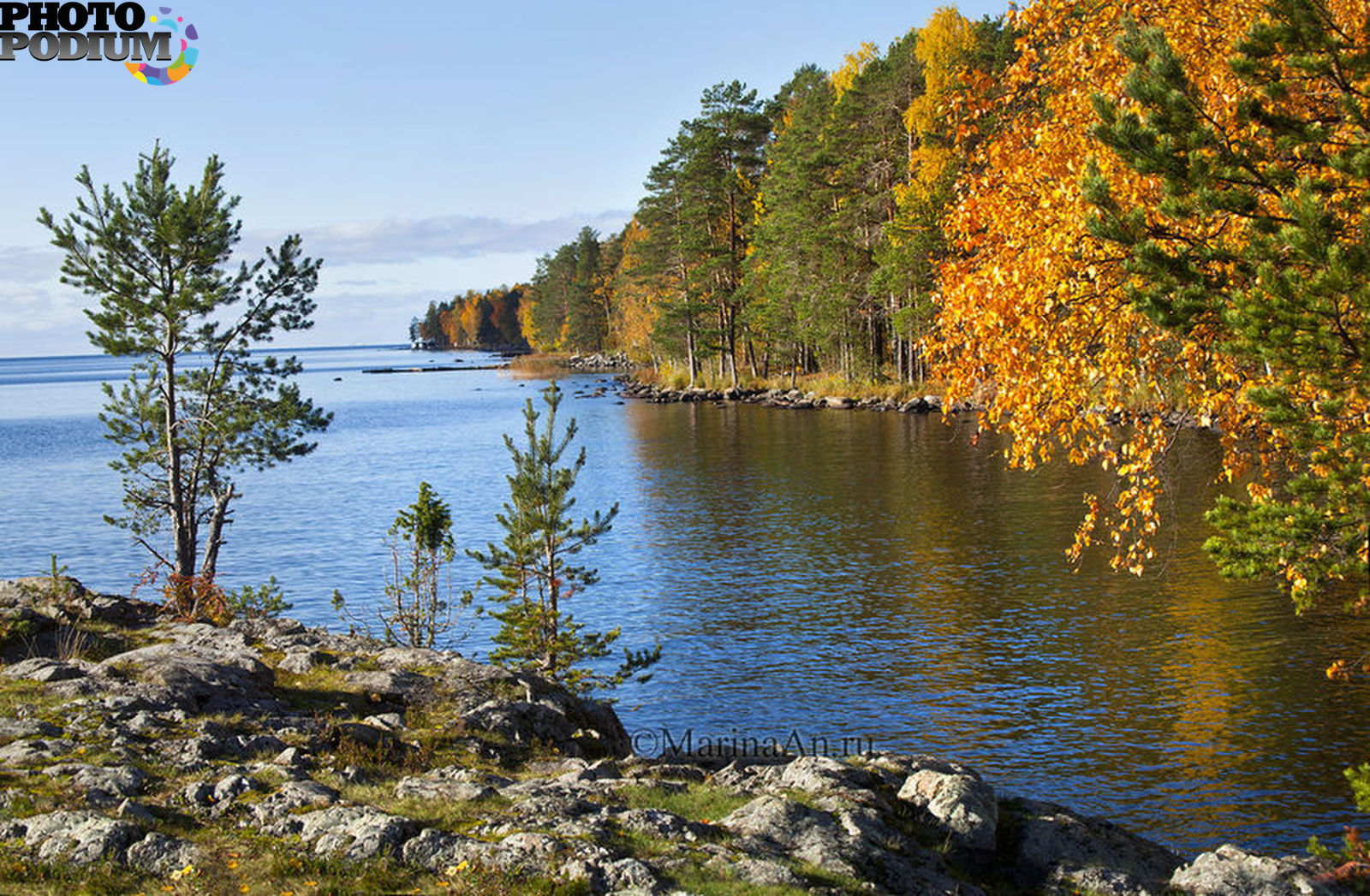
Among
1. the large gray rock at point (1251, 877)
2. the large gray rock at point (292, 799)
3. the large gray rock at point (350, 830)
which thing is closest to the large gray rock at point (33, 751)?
the large gray rock at point (292, 799)

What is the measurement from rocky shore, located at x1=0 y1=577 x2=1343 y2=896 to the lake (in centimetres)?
441

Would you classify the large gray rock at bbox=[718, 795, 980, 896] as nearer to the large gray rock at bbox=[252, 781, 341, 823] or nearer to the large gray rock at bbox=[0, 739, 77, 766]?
the large gray rock at bbox=[252, 781, 341, 823]

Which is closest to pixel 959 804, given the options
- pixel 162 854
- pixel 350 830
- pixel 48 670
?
pixel 350 830

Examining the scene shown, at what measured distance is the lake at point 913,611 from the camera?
17.1 metres

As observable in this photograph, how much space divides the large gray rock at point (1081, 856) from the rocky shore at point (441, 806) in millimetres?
30

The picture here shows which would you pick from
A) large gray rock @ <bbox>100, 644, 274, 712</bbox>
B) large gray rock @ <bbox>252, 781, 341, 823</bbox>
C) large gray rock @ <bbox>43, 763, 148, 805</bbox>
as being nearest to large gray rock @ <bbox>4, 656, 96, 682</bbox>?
large gray rock @ <bbox>100, 644, 274, 712</bbox>

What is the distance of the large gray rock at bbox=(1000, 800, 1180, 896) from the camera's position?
35.6ft

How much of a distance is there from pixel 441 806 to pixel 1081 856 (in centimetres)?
707

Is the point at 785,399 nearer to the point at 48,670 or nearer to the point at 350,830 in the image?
the point at 48,670

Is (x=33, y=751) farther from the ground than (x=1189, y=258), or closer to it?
closer to it

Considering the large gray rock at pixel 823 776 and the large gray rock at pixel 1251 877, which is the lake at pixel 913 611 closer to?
the large gray rock at pixel 1251 877

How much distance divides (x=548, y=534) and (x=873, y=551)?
14970 mm

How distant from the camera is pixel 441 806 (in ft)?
34.4

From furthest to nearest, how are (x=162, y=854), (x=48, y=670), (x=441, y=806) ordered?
(x=48, y=670) → (x=441, y=806) → (x=162, y=854)
